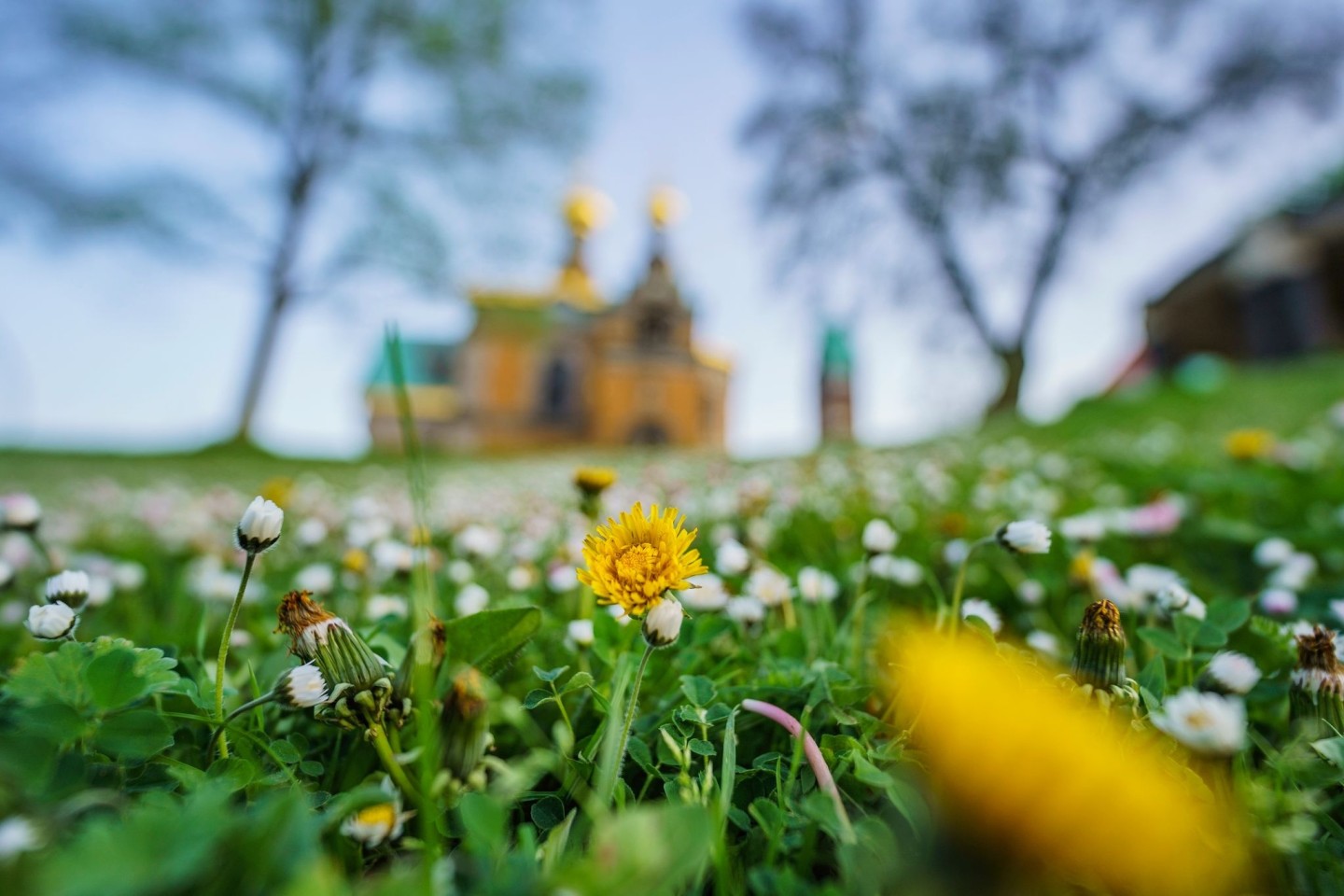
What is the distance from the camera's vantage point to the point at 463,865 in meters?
0.45

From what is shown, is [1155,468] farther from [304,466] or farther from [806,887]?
[304,466]

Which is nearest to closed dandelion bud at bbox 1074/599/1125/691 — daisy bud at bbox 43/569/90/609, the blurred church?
daisy bud at bbox 43/569/90/609

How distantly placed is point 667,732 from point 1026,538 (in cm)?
45

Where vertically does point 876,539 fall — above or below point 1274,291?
below

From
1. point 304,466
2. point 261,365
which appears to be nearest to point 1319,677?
point 304,466

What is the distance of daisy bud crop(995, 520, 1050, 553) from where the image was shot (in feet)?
2.46

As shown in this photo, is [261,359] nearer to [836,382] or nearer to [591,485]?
[591,485]

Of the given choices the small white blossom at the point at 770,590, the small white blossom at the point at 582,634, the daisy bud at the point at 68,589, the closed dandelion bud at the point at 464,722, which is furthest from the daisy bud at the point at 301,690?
the small white blossom at the point at 770,590

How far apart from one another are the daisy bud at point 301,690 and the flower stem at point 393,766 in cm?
5

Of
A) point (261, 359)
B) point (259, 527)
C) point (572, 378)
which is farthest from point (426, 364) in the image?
point (259, 527)

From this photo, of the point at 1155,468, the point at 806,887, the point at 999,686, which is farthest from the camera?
the point at 1155,468

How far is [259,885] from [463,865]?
13 centimetres

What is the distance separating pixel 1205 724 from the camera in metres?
0.46

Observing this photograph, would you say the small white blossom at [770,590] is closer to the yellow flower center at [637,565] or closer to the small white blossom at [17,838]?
the yellow flower center at [637,565]
